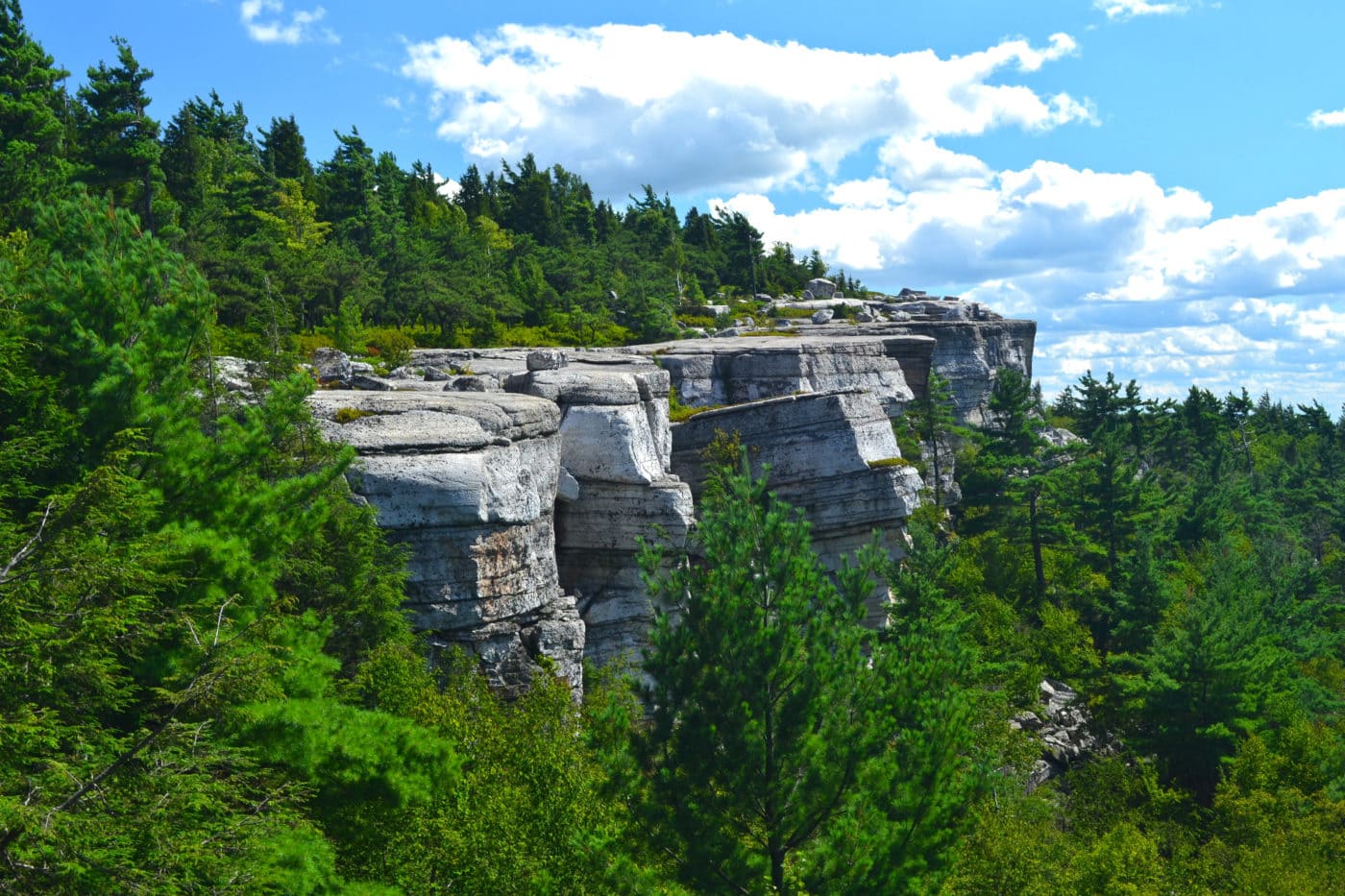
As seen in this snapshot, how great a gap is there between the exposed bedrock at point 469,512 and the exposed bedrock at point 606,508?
4.54 m

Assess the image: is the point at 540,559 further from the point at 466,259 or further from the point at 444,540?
the point at 466,259

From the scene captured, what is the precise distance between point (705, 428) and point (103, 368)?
2747cm

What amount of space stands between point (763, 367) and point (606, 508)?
55.4 feet

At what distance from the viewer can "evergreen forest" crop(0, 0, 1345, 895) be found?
1080 centimetres

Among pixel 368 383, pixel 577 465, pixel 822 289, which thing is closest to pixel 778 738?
pixel 577 465

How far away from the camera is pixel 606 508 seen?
33.4 metres

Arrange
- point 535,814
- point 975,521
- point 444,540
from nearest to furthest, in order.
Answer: point 535,814 < point 444,540 < point 975,521

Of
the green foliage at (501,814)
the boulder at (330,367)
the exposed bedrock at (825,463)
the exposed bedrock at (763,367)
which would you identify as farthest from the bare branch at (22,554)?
the exposed bedrock at (763,367)

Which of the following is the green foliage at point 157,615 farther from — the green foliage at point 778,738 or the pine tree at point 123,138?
the pine tree at point 123,138

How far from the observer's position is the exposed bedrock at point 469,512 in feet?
81.5

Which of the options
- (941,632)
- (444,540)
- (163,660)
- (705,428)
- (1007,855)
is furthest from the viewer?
(705,428)

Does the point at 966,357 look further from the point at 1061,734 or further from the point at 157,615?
the point at 157,615

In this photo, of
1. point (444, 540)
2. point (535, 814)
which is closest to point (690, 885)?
point (535, 814)

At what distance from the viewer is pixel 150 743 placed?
414 inches
